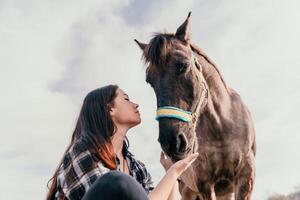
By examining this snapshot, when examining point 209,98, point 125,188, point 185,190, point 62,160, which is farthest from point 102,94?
point 185,190

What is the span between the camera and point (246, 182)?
6.15 metres

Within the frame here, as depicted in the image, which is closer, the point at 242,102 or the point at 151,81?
the point at 151,81

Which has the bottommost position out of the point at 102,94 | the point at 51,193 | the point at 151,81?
the point at 51,193

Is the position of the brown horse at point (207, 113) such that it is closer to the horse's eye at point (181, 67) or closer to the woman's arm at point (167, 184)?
the horse's eye at point (181, 67)

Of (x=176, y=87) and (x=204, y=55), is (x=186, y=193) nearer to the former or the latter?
(x=204, y=55)

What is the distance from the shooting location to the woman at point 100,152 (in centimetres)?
299

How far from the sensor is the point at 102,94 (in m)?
3.48

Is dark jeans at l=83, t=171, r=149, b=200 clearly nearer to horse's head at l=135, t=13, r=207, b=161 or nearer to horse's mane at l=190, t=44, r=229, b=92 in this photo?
horse's head at l=135, t=13, r=207, b=161

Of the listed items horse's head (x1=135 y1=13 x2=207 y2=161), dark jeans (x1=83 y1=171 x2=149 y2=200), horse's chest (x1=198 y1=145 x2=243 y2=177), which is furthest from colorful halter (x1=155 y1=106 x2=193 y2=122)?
dark jeans (x1=83 y1=171 x2=149 y2=200)

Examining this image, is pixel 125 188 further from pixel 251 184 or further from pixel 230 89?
pixel 230 89

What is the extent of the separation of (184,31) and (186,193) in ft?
10.5

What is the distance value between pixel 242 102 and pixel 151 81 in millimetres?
2145

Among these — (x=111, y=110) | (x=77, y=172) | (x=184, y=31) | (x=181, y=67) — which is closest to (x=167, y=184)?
(x=77, y=172)

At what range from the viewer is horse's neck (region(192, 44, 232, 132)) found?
20.6ft
